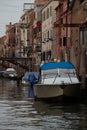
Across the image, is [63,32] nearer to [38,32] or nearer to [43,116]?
[38,32]

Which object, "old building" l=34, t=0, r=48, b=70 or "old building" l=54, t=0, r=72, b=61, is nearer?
"old building" l=54, t=0, r=72, b=61

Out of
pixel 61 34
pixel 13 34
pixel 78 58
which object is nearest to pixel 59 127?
pixel 78 58

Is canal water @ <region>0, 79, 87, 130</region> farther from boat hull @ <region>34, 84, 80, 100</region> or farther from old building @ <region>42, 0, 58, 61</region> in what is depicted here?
old building @ <region>42, 0, 58, 61</region>

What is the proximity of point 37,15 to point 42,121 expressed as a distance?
229 ft

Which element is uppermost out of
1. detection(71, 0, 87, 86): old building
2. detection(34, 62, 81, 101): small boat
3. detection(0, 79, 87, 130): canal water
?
detection(71, 0, 87, 86): old building

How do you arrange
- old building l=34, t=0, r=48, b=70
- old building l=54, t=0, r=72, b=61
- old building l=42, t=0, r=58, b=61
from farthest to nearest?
old building l=34, t=0, r=48, b=70
old building l=42, t=0, r=58, b=61
old building l=54, t=0, r=72, b=61

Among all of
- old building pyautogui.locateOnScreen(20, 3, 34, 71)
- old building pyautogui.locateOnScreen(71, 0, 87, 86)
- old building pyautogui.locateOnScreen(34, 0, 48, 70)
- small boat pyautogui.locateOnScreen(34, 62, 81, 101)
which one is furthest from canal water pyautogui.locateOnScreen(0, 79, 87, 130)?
old building pyautogui.locateOnScreen(20, 3, 34, 71)

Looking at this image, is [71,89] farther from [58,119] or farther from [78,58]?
[78,58]

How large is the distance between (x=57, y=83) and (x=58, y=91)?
66cm

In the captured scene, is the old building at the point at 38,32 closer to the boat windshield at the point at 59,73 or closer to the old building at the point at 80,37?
the old building at the point at 80,37

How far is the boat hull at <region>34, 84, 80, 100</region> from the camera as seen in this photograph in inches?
1542

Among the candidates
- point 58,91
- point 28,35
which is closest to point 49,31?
point 28,35

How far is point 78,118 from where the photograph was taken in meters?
30.2

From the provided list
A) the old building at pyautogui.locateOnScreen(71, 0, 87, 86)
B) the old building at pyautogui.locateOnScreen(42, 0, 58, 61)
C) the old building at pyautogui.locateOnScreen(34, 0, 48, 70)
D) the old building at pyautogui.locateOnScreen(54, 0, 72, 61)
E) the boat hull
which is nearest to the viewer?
the boat hull
